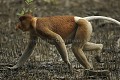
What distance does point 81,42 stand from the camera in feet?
26.0

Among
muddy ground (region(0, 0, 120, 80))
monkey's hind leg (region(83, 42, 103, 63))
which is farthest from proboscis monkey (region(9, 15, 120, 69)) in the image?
muddy ground (region(0, 0, 120, 80))

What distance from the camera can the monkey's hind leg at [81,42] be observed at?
7.93 meters

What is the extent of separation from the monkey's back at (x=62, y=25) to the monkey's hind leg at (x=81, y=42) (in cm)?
18

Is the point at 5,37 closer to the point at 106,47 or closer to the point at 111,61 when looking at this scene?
the point at 106,47

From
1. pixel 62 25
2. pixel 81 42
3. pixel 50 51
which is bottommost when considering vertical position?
pixel 50 51

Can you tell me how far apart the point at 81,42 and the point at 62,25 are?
1.79ft

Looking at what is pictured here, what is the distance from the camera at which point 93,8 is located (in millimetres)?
16594

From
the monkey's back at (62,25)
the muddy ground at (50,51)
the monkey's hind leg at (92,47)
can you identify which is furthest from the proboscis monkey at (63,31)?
the muddy ground at (50,51)

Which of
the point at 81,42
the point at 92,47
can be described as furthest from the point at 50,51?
the point at 81,42

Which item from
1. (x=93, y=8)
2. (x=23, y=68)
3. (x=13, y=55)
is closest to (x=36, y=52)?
(x=13, y=55)

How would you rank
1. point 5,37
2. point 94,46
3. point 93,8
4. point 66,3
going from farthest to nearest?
1. point 66,3
2. point 93,8
3. point 5,37
4. point 94,46

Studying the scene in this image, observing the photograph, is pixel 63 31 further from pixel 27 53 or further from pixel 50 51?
pixel 50 51

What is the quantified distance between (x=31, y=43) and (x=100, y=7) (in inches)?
348

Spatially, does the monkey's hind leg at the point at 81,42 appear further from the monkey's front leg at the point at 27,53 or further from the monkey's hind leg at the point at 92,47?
the monkey's front leg at the point at 27,53
